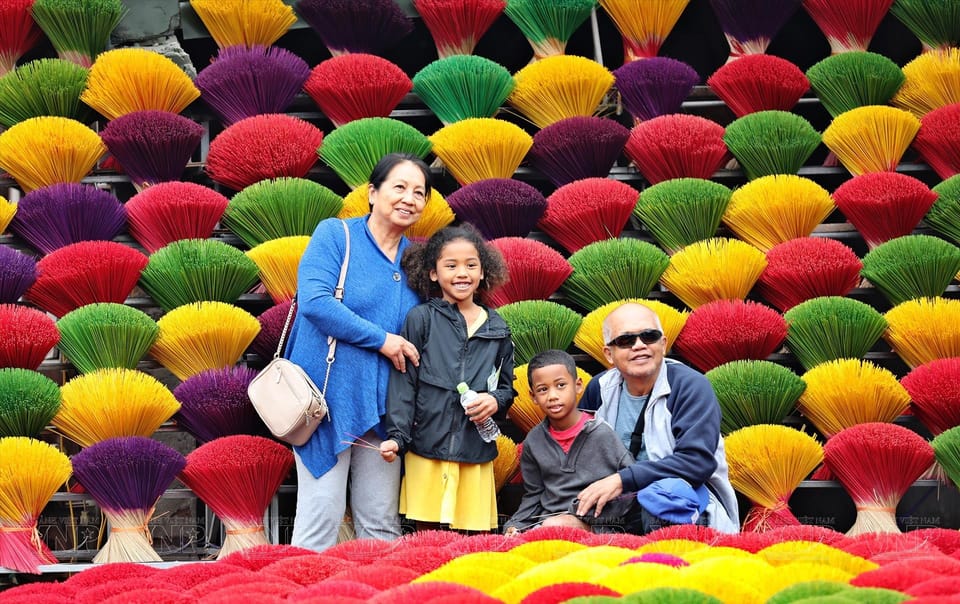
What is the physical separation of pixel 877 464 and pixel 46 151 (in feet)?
8.45

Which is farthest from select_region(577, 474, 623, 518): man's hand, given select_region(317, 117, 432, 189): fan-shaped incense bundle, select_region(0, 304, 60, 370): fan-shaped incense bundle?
select_region(0, 304, 60, 370): fan-shaped incense bundle

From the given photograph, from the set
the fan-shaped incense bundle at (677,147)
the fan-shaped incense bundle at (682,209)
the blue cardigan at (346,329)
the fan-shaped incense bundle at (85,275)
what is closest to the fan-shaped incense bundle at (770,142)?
the fan-shaped incense bundle at (677,147)

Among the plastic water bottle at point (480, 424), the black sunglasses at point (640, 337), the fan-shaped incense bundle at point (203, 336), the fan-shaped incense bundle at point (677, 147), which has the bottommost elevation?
the plastic water bottle at point (480, 424)

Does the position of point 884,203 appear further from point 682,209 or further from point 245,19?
point 245,19

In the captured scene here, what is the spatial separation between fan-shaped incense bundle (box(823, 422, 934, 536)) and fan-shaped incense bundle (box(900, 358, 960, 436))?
0.57 ft

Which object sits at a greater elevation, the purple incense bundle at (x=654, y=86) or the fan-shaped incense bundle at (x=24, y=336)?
the purple incense bundle at (x=654, y=86)

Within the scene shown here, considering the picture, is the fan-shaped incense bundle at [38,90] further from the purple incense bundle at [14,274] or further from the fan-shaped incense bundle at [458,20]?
the fan-shaped incense bundle at [458,20]

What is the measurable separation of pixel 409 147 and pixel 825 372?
140 cm

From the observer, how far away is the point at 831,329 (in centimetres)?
320

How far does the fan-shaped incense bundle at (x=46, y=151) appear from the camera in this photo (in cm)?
347

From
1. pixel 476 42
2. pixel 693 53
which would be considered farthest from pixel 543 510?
pixel 693 53

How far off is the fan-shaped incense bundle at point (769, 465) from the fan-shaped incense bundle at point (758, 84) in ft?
4.08

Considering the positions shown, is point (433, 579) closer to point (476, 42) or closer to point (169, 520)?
point (169, 520)

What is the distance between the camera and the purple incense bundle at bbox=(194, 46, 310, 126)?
12.0ft
